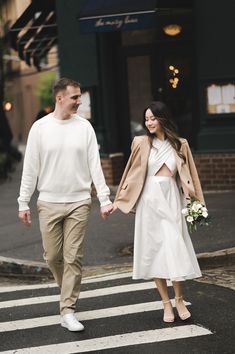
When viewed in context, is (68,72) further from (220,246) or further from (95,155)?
(95,155)

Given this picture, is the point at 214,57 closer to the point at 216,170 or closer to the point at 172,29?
the point at 172,29

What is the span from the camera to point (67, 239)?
578cm

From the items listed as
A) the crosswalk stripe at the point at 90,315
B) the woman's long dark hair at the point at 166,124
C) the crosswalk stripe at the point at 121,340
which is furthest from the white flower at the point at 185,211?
the crosswalk stripe at the point at 90,315

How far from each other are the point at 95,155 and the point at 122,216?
510 centimetres

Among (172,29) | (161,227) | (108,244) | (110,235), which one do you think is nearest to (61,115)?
(161,227)

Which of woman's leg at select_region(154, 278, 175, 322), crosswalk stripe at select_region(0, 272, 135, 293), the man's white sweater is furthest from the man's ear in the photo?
crosswalk stripe at select_region(0, 272, 135, 293)

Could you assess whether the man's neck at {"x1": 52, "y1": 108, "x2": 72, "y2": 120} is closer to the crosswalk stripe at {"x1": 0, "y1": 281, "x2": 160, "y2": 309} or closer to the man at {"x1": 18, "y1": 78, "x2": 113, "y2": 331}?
the man at {"x1": 18, "y1": 78, "x2": 113, "y2": 331}

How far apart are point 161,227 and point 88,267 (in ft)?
8.37

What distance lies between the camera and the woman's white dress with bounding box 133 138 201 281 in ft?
18.9

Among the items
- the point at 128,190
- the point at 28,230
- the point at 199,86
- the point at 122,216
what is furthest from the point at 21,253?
the point at 199,86

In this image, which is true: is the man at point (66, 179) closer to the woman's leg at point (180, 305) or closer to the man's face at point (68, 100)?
the man's face at point (68, 100)

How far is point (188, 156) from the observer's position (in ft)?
19.5

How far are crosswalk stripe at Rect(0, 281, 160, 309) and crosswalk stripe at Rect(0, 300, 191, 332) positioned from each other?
0.55 metres

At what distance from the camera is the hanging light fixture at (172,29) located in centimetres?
1276
